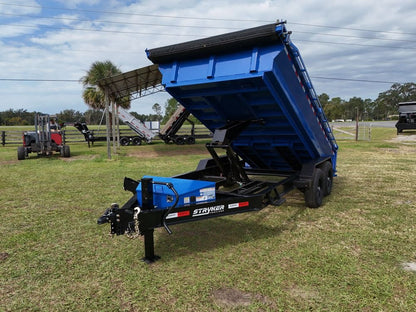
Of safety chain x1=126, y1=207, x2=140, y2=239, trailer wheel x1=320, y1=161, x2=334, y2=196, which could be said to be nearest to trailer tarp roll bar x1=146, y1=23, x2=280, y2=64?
safety chain x1=126, y1=207, x2=140, y2=239

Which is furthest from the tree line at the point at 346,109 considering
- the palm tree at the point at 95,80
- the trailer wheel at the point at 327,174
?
the trailer wheel at the point at 327,174

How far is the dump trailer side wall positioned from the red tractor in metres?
11.1

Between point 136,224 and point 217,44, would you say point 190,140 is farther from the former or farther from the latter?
point 136,224

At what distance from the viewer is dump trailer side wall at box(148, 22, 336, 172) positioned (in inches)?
154

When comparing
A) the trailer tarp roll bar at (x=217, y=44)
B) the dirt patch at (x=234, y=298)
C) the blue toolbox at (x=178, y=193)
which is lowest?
the dirt patch at (x=234, y=298)

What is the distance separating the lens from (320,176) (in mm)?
5867

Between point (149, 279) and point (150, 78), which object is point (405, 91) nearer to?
point (150, 78)

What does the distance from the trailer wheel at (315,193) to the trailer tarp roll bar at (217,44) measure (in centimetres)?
288

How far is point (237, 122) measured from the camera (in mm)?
5125

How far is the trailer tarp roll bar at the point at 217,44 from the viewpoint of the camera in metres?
3.70

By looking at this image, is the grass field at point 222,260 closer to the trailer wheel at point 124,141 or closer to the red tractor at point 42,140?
the red tractor at point 42,140

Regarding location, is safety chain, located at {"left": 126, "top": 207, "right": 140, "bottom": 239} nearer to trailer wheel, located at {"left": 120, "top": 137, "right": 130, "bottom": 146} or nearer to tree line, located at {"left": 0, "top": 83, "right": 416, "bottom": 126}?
trailer wheel, located at {"left": 120, "top": 137, "right": 130, "bottom": 146}

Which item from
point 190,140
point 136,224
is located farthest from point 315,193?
point 190,140

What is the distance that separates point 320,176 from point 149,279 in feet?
12.9
